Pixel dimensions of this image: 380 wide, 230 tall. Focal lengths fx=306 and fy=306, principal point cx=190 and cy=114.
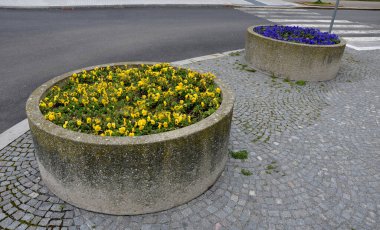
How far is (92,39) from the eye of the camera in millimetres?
10797

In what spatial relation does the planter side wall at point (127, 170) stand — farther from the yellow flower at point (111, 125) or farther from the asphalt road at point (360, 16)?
the asphalt road at point (360, 16)

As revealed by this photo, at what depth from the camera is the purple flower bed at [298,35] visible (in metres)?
8.34

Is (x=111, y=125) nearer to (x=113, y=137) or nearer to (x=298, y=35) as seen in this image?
(x=113, y=137)

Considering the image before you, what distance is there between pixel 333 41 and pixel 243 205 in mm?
6683

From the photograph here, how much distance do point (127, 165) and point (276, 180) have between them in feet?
7.35

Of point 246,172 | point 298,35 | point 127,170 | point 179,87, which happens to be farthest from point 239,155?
point 298,35

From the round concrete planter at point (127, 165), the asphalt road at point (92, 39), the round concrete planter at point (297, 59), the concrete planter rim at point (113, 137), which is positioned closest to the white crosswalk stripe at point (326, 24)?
the asphalt road at point (92, 39)

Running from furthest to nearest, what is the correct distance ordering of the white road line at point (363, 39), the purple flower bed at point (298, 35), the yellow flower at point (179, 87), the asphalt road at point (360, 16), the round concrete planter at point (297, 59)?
the asphalt road at point (360, 16)
the white road line at point (363, 39)
the purple flower bed at point (298, 35)
the round concrete planter at point (297, 59)
the yellow flower at point (179, 87)

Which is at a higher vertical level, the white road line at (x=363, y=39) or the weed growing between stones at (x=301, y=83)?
the white road line at (x=363, y=39)

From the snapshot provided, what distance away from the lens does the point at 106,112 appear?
4344 mm

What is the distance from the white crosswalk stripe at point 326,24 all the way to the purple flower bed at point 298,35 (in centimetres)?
371

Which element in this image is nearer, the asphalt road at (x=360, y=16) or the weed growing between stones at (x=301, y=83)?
the weed growing between stones at (x=301, y=83)

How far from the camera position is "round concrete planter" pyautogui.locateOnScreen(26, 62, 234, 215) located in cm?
340

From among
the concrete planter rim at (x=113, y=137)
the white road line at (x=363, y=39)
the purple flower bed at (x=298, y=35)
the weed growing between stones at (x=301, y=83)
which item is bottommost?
the weed growing between stones at (x=301, y=83)
